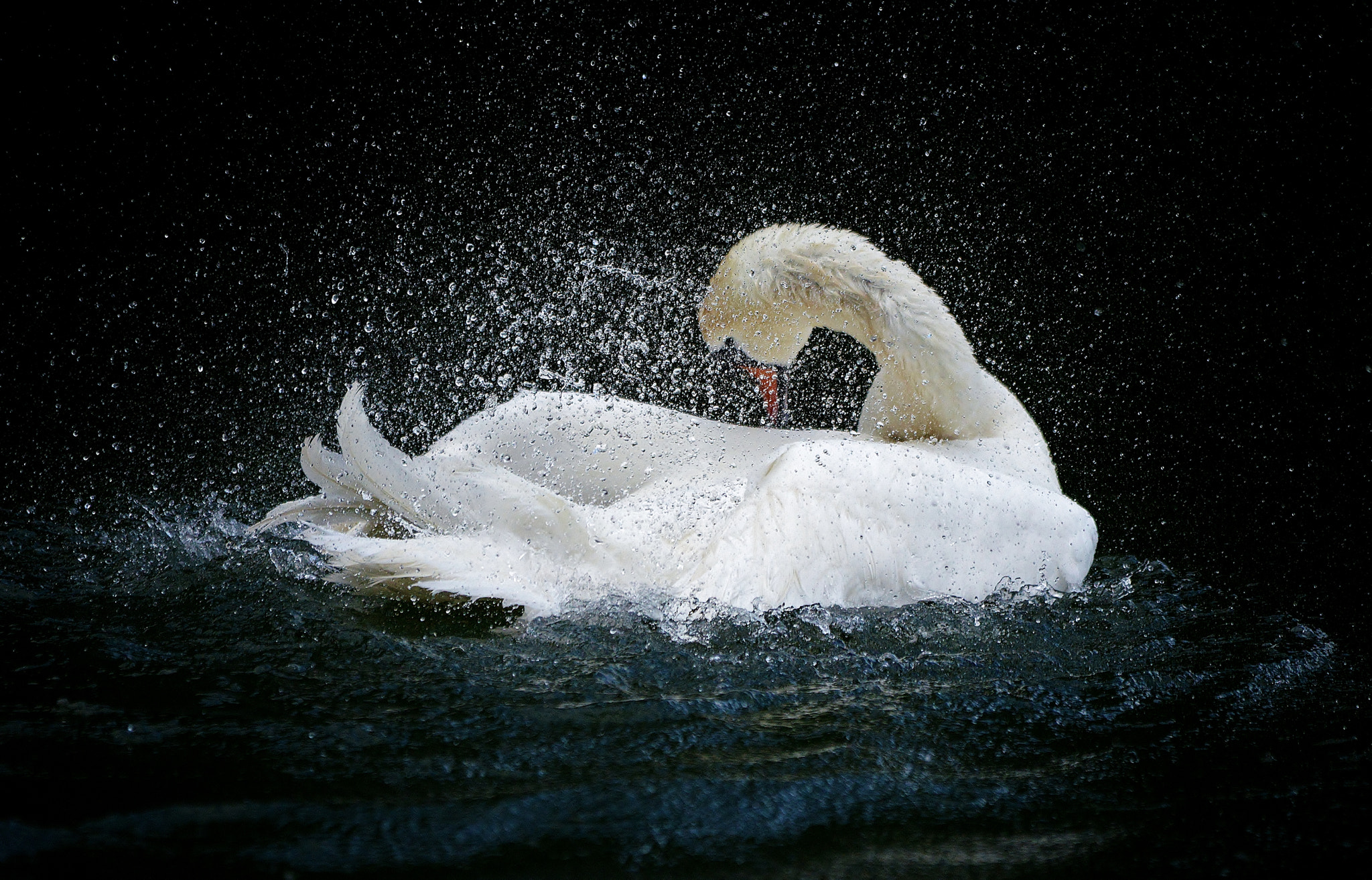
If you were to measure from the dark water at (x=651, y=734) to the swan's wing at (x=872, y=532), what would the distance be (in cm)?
8

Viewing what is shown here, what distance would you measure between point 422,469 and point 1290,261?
6.07m

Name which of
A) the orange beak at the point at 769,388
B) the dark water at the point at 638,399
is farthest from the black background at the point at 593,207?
the orange beak at the point at 769,388

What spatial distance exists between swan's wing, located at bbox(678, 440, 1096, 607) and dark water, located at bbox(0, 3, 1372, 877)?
104 mm

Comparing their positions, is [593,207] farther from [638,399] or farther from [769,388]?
[769,388]

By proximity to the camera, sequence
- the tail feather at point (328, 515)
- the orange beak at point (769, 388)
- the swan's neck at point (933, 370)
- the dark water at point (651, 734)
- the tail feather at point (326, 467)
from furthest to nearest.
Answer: the orange beak at point (769, 388) < the swan's neck at point (933, 370) < the tail feather at point (328, 515) < the tail feather at point (326, 467) < the dark water at point (651, 734)

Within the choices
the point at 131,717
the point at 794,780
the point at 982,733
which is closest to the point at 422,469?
the point at 131,717

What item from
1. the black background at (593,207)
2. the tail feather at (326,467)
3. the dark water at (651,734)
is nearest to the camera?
the dark water at (651,734)

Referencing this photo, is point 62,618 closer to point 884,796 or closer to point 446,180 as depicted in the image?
point 884,796

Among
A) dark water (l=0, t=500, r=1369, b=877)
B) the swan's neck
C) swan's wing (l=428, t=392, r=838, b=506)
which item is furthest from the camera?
the swan's neck

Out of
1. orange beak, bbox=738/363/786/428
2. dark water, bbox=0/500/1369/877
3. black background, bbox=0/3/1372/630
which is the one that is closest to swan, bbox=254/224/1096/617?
dark water, bbox=0/500/1369/877

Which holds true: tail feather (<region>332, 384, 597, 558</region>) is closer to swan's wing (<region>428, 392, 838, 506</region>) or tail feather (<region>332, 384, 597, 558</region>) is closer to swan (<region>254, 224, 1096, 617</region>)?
swan (<region>254, 224, 1096, 617</region>)

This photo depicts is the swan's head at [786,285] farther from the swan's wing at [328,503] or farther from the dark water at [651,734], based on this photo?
the swan's wing at [328,503]

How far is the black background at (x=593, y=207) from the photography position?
6969 mm

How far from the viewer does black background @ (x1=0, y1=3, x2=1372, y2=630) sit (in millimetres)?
6969
